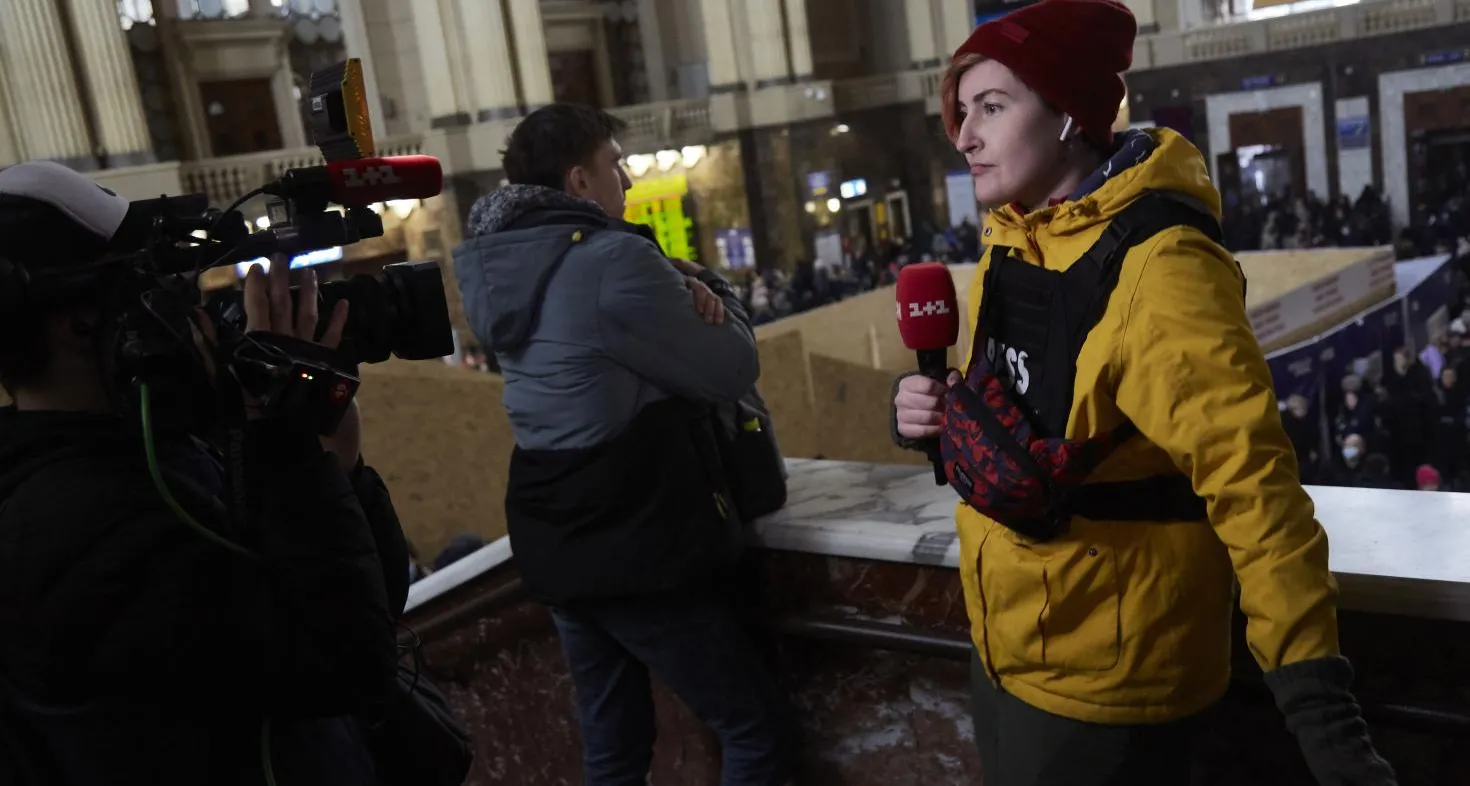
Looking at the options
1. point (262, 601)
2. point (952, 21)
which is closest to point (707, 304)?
point (262, 601)

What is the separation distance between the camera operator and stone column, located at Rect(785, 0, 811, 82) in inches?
820

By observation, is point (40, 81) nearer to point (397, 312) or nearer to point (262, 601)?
point (397, 312)

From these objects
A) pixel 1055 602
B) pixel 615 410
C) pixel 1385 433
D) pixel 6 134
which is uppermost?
pixel 6 134

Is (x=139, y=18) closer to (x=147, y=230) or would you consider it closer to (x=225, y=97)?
(x=225, y=97)

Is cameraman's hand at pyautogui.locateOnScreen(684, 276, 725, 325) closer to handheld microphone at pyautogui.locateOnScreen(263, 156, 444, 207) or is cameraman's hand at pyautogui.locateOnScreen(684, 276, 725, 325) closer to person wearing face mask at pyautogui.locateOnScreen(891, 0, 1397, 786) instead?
person wearing face mask at pyautogui.locateOnScreen(891, 0, 1397, 786)

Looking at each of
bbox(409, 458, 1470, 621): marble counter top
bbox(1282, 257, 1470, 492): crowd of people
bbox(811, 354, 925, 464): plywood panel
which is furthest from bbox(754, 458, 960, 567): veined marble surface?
bbox(811, 354, 925, 464): plywood panel

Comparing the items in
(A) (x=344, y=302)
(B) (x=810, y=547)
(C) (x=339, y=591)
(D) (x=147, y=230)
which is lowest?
(B) (x=810, y=547)

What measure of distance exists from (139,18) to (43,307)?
17659 mm

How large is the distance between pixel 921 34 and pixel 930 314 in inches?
922

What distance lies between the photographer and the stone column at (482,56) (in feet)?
56.5

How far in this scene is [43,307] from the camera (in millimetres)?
1159

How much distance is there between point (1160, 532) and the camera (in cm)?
134

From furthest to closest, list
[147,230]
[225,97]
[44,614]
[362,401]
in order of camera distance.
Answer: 1. [225,97]
2. [362,401]
3. [147,230]
4. [44,614]

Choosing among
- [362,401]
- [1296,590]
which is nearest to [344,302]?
[1296,590]
